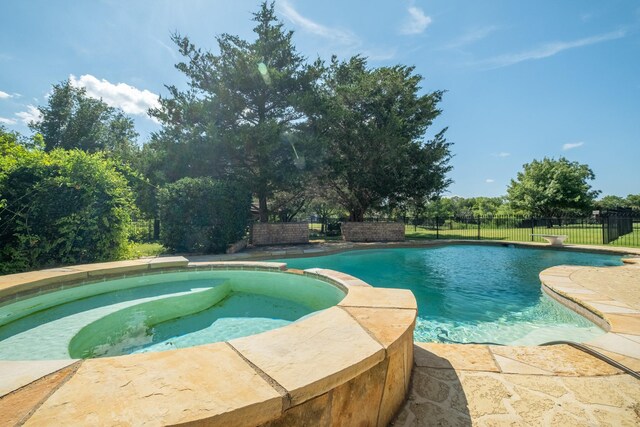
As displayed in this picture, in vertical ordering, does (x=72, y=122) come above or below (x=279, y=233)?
above

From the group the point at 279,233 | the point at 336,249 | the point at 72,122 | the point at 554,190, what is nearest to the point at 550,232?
the point at 554,190

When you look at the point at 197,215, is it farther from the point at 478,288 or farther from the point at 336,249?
the point at 478,288

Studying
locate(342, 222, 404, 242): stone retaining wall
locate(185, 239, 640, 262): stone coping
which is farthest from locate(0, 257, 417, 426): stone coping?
locate(342, 222, 404, 242): stone retaining wall

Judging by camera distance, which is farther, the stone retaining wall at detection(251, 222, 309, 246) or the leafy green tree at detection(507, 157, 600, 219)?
the leafy green tree at detection(507, 157, 600, 219)

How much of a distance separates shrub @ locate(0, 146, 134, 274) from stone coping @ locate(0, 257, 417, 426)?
6.04 metres

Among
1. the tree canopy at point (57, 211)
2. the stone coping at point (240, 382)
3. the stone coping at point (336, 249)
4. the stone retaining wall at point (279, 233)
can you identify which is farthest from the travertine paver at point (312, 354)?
the stone retaining wall at point (279, 233)

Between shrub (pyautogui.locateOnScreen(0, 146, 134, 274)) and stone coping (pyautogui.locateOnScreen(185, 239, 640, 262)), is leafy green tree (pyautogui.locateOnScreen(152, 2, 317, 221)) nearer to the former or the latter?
stone coping (pyautogui.locateOnScreen(185, 239, 640, 262))

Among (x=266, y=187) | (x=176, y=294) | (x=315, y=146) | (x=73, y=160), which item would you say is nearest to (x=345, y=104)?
(x=315, y=146)

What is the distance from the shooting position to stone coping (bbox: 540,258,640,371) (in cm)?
276

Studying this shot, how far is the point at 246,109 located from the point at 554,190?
1316 inches

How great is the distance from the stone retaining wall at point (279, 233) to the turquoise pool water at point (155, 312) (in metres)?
7.91

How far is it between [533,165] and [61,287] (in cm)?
4469

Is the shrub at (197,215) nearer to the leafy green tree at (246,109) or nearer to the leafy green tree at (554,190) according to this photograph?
the leafy green tree at (246,109)

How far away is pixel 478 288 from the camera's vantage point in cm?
650
